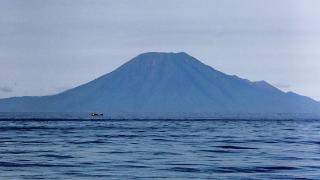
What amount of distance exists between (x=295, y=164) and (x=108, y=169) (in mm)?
14351

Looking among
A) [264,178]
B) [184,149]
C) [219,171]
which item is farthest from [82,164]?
[184,149]

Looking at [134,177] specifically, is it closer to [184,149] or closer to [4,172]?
[4,172]

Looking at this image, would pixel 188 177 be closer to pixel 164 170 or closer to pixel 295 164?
pixel 164 170

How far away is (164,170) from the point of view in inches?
1804

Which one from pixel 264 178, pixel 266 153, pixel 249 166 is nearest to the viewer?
pixel 264 178

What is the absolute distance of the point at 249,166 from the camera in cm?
4922

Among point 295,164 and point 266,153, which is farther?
point 266,153

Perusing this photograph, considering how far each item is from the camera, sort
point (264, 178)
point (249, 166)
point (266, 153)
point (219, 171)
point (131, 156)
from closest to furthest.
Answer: point (264, 178), point (219, 171), point (249, 166), point (131, 156), point (266, 153)

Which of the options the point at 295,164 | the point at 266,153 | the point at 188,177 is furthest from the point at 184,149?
the point at 188,177

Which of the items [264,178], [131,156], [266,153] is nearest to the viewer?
[264,178]

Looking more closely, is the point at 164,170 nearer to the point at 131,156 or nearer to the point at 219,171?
the point at 219,171

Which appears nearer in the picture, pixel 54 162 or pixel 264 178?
pixel 264 178

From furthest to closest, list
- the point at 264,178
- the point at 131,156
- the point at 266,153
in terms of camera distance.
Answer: the point at 266,153, the point at 131,156, the point at 264,178

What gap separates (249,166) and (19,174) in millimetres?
16395
